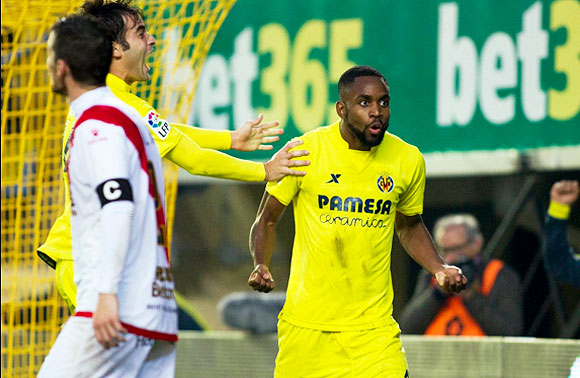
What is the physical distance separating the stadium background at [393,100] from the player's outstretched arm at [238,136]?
2349 mm

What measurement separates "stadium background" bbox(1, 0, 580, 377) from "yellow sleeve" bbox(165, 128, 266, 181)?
304 cm

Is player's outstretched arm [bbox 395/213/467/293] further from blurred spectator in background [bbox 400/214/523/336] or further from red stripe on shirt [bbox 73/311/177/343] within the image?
blurred spectator in background [bbox 400/214/523/336]

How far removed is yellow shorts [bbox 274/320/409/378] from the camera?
5637 millimetres

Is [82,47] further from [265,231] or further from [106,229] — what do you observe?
[265,231]

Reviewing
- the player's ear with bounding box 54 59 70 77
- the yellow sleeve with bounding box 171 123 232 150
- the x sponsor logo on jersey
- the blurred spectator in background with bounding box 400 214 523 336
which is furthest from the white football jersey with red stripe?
the blurred spectator in background with bounding box 400 214 523 336

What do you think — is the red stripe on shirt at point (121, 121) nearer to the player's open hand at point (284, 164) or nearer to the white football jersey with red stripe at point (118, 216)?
the white football jersey with red stripe at point (118, 216)

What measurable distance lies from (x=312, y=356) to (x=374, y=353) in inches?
13.2

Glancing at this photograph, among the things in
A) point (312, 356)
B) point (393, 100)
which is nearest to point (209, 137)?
point (312, 356)

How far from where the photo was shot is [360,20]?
412 inches

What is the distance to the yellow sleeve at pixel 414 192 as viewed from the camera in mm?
5961

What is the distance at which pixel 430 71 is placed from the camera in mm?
10070

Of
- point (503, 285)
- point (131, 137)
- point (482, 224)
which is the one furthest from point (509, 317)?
point (131, 137)

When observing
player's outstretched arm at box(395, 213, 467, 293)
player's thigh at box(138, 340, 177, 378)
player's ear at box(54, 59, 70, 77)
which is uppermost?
player's ear at box(54, 59, 70, 77)

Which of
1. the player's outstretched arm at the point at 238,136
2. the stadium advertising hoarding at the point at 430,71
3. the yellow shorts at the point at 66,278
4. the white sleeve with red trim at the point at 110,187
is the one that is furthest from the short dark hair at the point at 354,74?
the stadium advertising hoarding at the point at 430,71
